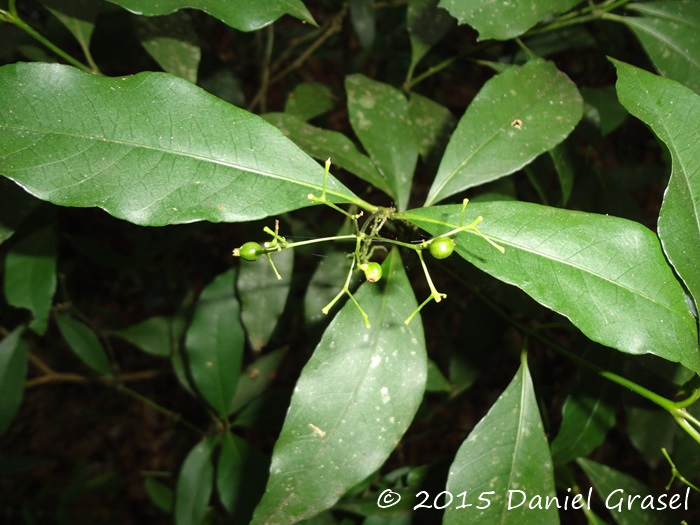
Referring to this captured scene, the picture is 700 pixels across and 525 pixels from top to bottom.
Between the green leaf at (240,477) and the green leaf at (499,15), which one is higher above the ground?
the green leaf at (499,15)

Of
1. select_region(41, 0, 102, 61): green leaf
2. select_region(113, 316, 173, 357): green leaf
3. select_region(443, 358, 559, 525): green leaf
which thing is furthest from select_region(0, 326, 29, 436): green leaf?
select_region(443, 358, 559, 525): green leaf

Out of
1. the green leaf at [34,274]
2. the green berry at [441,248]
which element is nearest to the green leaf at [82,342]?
the green leaf at [34,274]

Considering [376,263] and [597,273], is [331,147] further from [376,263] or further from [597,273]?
[597,273]

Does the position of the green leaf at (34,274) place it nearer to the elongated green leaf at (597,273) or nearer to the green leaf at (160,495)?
the green leaf at (160,495)

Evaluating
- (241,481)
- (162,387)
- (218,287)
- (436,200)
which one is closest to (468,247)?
(436,200)

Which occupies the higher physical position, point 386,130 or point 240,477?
point 386,130

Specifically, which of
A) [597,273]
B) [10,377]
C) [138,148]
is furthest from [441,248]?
[10,377]

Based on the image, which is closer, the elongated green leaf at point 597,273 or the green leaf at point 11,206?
the elongated green leaf at point 597,273
